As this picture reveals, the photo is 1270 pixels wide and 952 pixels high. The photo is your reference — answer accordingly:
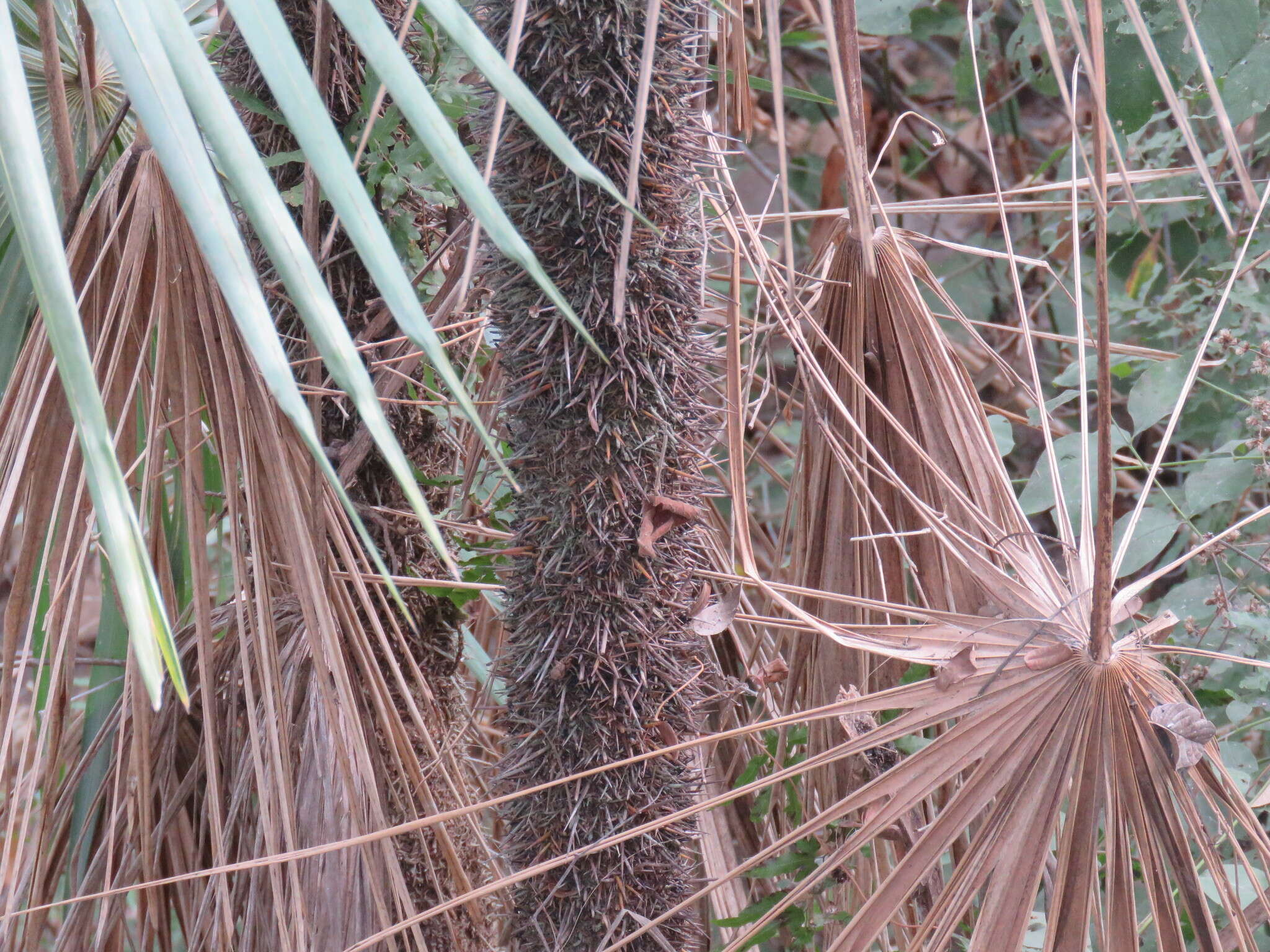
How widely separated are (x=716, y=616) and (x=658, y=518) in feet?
0.22

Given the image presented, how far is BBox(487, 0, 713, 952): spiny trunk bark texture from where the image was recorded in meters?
0.49

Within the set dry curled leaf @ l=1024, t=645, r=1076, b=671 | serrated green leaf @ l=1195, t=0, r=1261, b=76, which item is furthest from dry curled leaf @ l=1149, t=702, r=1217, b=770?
serrated green leaf @ l=1195, t=0, r=1261, b=76

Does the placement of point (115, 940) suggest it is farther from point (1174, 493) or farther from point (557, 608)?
point (1174, 493)

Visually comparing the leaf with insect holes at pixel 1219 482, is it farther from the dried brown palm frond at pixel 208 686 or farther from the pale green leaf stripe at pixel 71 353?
the pale green leaf stripe at pixel 71 353

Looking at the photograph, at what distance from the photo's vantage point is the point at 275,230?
0.85 feet

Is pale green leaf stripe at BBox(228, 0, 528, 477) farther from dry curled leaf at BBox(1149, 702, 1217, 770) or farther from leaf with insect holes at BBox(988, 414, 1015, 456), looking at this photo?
leaf with insect holes at BBox(988, 414, 1015, 456)

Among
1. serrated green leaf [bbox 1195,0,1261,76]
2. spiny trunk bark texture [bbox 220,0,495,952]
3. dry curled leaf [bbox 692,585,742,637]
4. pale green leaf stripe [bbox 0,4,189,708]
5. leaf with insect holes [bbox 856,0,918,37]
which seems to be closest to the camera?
pale green leaf stripe [bbox 0,4,189,708]

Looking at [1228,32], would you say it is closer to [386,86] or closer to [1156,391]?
[1156,391]

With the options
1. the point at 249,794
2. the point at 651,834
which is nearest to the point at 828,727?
the point at 651,834

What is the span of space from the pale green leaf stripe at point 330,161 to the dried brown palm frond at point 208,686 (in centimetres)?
35

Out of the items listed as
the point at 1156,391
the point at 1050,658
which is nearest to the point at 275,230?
the point at 1050,658

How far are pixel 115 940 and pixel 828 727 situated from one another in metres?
0.51

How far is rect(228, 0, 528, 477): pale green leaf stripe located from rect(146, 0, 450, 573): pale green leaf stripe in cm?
1

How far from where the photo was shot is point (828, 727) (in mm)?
717
